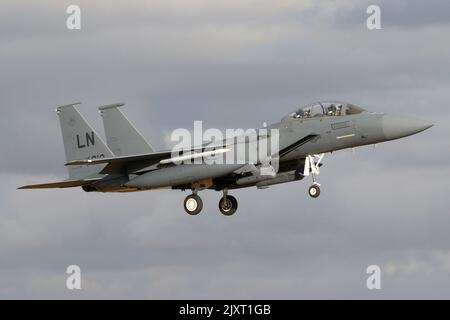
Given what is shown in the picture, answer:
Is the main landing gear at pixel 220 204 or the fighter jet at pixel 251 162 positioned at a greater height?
the fighter jet at pixel 251 162

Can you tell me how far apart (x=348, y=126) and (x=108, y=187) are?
24.0ft

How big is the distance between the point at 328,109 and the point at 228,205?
4437 millimetres

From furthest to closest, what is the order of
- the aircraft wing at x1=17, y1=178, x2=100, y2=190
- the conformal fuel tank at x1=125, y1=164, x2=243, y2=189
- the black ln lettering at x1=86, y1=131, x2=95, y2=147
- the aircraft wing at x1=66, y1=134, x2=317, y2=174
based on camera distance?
1. the black ln lettering at x1=86, y1=131, x2=95, y2=147
2. the aircraft wing at x1=17, y1=178, x2=100, y2=190
3. the aircraft wing at x1=66, y1=134, x2=317, y2=174
4. the conformal fuel tank at x1=125, y1=164, x2=243, y2=189

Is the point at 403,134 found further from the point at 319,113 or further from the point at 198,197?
the point at 198,197

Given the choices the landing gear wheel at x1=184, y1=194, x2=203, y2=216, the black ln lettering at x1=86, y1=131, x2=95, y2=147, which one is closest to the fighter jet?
the landing gear wheel at x1=184, y1=194, x2=203, y2=216

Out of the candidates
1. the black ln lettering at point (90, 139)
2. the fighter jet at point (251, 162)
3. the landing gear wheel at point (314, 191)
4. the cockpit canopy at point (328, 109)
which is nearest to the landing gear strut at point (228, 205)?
the fighter jet at point (251, 162)

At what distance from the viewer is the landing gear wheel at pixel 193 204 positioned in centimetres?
4044

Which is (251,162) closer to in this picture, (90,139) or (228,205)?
(228,205)

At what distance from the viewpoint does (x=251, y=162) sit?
3981 centimetres

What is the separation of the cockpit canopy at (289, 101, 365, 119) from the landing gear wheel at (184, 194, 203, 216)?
373cm

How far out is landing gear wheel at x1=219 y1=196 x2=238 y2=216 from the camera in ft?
137

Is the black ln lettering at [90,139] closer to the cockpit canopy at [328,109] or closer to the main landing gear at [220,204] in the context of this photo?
the main landing gear at [220,204]

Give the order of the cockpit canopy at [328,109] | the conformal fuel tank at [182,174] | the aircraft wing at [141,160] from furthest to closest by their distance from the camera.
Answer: the aircraft wing at [141,160] → the cockpit canopy at [328,109] → the conformal fuel tank at [182,174]

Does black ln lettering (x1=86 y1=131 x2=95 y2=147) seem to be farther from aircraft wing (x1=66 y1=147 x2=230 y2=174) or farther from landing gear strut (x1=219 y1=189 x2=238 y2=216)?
landing gear strut (x1=219 y1=189 x2=238 y2=216)
